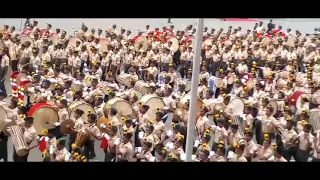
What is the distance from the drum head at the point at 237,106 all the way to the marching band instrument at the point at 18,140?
2971 millimetres

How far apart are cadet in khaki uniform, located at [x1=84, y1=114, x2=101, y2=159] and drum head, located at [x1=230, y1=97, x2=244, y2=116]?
2.09 meters

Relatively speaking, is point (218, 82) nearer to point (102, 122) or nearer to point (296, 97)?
point (296, 97)

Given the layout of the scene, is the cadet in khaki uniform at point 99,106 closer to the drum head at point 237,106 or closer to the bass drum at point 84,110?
the bass drum at point 84,110

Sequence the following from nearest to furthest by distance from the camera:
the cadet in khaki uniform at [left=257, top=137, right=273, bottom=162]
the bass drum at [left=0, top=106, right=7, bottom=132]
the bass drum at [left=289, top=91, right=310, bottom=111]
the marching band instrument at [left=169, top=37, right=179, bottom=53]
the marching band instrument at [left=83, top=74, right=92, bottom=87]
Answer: the cadet in khaki uniform at [left=257, top=137, right=273, bottom=162] < the bass drum at [left=0, top=106, right=7, bottom=132] < the bass drum at [left=289, top=91, right=310, bottom=111] < the marching band instrument at [left=83, top=74, right=92, bottom=87] < the marching band instrument at [left=169, top=37, right=179, bottom=53]

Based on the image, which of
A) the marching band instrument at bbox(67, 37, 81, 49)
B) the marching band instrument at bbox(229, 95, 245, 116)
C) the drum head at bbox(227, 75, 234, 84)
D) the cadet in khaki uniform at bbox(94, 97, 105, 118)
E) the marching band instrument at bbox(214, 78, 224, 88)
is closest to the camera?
the cadet in khaki uniform at bbox(94, 97, 105, 118)

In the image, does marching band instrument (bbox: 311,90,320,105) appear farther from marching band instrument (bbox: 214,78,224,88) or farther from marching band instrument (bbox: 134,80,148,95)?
marching band instrument (bbox: 134,80,148,95)

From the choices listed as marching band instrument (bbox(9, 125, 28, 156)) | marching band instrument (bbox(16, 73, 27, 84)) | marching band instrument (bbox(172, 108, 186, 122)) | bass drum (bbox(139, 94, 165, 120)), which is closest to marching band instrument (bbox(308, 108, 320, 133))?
marching band instrument (bbox(172, 108, 186, 122))

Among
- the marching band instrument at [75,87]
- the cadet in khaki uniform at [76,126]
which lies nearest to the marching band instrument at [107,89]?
the marching band instrument at [75,87]

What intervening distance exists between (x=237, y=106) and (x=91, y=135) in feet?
7.55

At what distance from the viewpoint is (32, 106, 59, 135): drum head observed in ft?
18.5

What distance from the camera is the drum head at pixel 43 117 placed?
565 centimetres

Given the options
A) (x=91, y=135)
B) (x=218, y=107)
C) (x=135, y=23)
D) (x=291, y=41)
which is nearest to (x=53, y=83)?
(x=91, y=135)

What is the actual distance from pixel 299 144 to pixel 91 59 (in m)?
6.06
